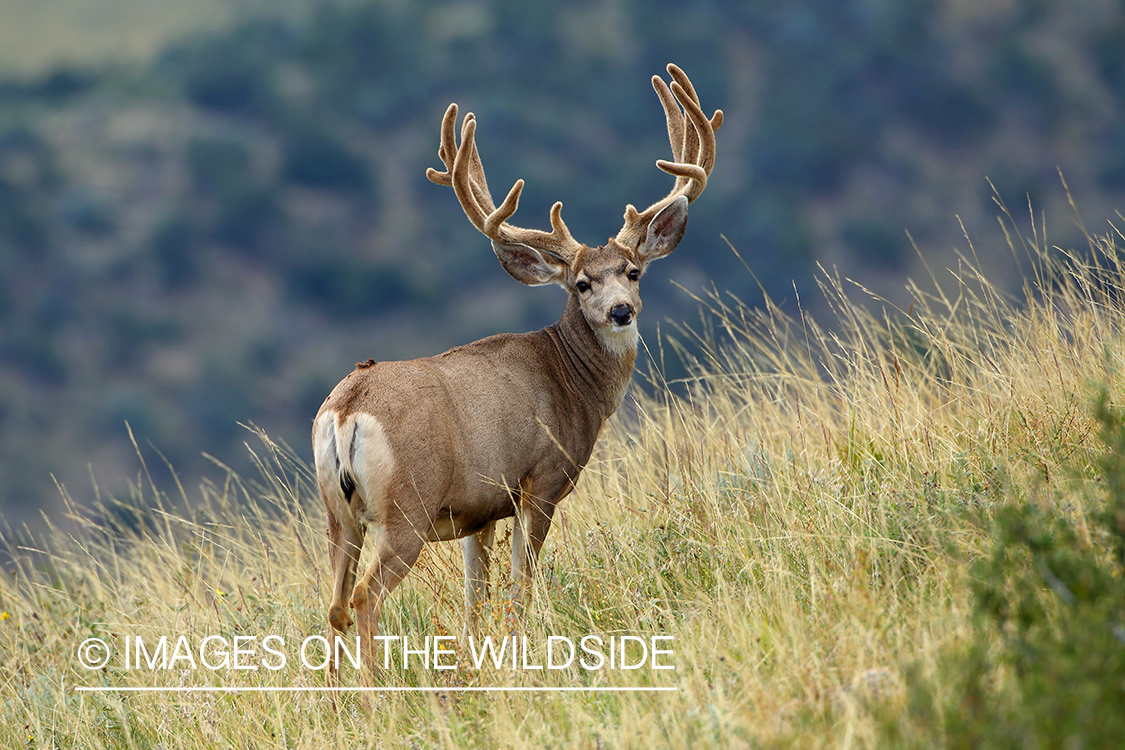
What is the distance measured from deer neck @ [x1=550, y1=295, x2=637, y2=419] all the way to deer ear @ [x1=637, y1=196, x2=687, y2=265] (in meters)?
0.51

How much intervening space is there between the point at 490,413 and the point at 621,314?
0.90m

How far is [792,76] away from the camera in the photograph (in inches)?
3856

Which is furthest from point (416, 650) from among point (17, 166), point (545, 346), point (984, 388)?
point (17, 166)

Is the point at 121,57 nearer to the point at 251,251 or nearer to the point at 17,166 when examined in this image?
the point at 17,166

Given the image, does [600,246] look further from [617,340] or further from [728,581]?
[728,581]

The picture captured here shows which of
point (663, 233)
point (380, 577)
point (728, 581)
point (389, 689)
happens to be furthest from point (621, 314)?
point (389, 689)

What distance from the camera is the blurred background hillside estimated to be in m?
69.6

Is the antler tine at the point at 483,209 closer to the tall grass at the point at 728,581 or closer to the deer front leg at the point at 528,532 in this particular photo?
the tall grass at the point at 728,581

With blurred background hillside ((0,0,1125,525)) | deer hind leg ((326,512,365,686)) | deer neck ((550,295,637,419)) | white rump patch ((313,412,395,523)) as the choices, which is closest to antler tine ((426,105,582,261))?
deer neck ((550,295,637,419))

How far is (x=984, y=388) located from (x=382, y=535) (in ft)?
9.41

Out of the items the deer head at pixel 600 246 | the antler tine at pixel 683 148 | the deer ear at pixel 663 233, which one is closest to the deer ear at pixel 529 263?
the deer head at pixel 600 246

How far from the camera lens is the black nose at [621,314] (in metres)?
5.43

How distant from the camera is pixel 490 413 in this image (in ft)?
16.3

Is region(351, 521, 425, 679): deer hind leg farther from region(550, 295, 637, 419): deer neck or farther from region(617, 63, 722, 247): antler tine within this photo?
region(617, 63, 722, 247): antler tine
